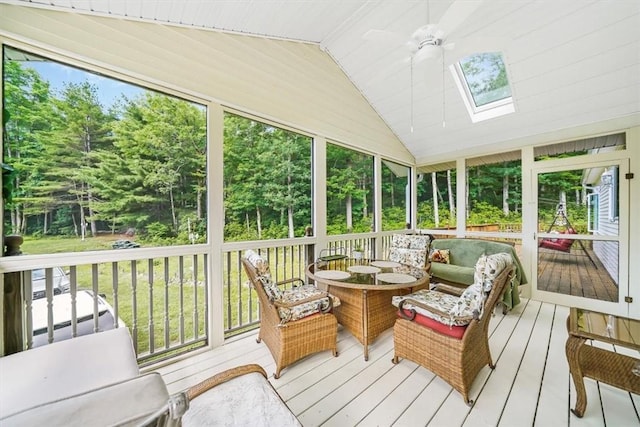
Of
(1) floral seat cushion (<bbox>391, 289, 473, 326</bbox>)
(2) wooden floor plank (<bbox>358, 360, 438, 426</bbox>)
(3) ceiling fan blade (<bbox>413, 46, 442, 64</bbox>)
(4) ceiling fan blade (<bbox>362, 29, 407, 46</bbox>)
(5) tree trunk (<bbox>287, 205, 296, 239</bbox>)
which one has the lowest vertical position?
(2) wooden floor plank (<bbox>358, 360, 438, 426</bbox>)

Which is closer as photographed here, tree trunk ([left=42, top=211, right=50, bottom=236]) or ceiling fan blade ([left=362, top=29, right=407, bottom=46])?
tree trunk ([left=42, top=211, right=50, bottom=236])

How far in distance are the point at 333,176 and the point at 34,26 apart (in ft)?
10.5

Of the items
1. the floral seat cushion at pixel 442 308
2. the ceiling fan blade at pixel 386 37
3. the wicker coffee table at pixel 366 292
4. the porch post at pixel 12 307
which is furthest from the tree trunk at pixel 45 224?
the ceiling fan blade at pixel 386 37

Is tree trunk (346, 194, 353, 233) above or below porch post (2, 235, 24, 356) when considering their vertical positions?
above

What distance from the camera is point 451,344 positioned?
183cm

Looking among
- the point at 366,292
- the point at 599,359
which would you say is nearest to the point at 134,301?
the point at 366,292

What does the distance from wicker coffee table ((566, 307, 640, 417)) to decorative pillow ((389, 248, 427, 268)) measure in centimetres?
163

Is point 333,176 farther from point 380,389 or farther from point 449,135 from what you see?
point 380,389

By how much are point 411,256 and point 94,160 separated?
3644 millimetres

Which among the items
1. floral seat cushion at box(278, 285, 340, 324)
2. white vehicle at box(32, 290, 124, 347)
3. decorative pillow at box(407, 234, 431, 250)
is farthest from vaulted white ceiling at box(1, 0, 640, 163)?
floral seat cushion at box(278, 285, 340, 324)

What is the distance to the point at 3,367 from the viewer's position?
1.34m

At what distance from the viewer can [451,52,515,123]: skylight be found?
11.7 feet

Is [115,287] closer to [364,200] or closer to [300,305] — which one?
[300,305]

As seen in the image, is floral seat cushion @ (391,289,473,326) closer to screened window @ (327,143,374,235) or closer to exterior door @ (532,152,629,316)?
screened window @ (327,143,374,235)
